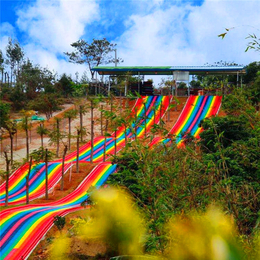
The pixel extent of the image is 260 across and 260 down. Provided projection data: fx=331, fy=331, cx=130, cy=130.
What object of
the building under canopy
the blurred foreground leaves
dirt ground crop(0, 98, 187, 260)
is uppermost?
the building under canopy

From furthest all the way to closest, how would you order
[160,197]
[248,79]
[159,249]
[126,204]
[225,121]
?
[248,79]
[225,121]
[160,197]
[126,204]
[159,249]

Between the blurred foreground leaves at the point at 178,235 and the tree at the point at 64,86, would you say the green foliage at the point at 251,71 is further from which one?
the blurred foreground leaves at the point at 178,235

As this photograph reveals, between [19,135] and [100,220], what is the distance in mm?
19949

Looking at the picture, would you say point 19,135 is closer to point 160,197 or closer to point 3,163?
point 3,163

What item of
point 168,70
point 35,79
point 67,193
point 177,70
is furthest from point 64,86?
point 67,193

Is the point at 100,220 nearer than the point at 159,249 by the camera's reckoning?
No


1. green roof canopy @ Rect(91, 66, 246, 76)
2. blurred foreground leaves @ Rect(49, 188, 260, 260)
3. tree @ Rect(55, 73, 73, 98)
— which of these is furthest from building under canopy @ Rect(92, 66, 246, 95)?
blurred foreground leaves @ Rect(49, 188, 260, 260)

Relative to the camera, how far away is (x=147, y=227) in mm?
2006

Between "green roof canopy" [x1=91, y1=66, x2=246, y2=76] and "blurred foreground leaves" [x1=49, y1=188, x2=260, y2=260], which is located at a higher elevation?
"green roof canopy" [x1=91, y1=66, x2=246, y2=76]

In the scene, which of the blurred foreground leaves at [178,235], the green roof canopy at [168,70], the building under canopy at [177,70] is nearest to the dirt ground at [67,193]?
the blurred foreground leaves at [178,235]

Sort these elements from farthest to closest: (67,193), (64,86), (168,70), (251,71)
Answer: (64,86) → (251,71) → (168,70) → (67,193)

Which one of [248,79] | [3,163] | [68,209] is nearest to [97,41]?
[248,79]

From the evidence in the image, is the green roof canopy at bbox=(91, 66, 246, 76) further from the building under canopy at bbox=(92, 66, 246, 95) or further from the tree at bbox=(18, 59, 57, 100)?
the tree at bbox=(18, 59, 57, 100)

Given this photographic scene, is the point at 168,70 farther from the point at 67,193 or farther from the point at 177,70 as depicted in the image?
the point at 67,193
